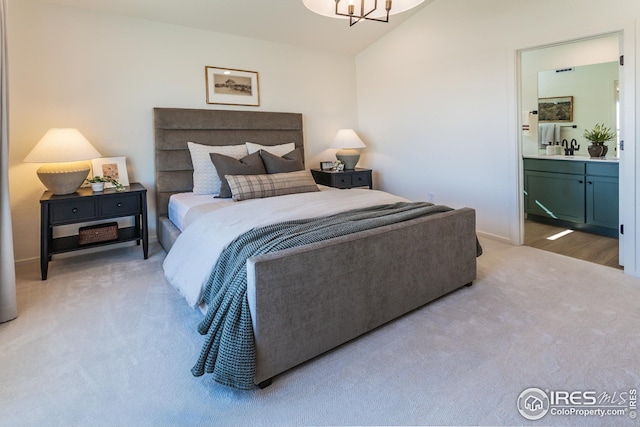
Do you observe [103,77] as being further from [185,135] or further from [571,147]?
[571,147]

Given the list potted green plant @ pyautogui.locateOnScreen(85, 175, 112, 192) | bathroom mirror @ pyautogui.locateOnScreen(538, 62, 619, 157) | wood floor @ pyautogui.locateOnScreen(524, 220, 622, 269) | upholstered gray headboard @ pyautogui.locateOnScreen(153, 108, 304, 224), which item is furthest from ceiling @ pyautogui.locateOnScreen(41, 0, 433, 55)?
wood floor @ pyautogui.locateOnScreen(524, 220, 622, 269)

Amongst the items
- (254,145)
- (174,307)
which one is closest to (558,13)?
(254,145)

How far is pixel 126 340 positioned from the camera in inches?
87.6

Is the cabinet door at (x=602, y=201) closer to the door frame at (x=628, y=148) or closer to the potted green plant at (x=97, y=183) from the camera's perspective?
the door frame at (x=628, y=148)

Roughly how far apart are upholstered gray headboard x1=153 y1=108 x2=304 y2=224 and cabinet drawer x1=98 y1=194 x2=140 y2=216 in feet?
1.34

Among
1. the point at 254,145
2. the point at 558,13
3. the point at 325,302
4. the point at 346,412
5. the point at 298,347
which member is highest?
the point at 558,13

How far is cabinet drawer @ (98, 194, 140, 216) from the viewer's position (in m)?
3.44

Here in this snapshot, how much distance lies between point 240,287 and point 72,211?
2367mm

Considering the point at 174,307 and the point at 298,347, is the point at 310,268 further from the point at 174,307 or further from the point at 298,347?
the point at 174,307

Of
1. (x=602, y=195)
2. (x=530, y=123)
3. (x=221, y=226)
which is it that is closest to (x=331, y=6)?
(x=221, y=226)

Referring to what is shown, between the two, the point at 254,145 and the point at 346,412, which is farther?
the point at 254,145

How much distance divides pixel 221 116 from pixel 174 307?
2.44 m

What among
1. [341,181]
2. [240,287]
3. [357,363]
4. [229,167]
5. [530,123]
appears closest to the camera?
[240,287]

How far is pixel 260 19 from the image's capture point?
13.6 feet
